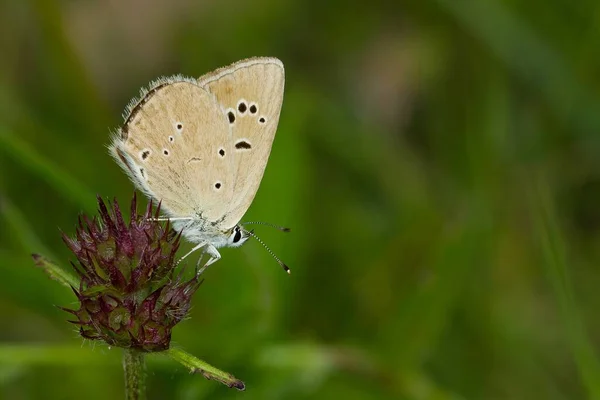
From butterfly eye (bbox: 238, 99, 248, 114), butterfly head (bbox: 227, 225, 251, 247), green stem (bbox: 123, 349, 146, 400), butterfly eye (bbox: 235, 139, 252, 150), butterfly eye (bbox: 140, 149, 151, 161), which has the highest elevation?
butterfly eye (bbox: 238, 99, 248, 114)

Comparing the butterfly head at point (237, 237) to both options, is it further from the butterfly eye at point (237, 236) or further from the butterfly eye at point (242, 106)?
the butterfly eye at point (242, 106)

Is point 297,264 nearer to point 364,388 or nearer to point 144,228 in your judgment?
point 364,388

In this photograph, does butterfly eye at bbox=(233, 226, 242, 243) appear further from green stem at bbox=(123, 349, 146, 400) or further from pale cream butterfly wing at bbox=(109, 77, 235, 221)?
green stem at bbox=(123, 349, 146, 400)

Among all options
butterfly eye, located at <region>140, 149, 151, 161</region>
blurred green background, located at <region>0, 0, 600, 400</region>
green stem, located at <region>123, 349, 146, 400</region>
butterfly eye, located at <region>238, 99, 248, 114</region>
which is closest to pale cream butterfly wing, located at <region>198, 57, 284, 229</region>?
butterfly eye, located at <region>238, 99, 248, 114</region>

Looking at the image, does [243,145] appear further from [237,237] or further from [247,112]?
[237,237]

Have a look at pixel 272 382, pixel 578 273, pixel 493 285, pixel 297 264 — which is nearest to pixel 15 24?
pixel 297 264

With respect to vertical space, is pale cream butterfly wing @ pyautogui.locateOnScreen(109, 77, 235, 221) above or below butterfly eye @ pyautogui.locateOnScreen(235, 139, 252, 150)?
below
